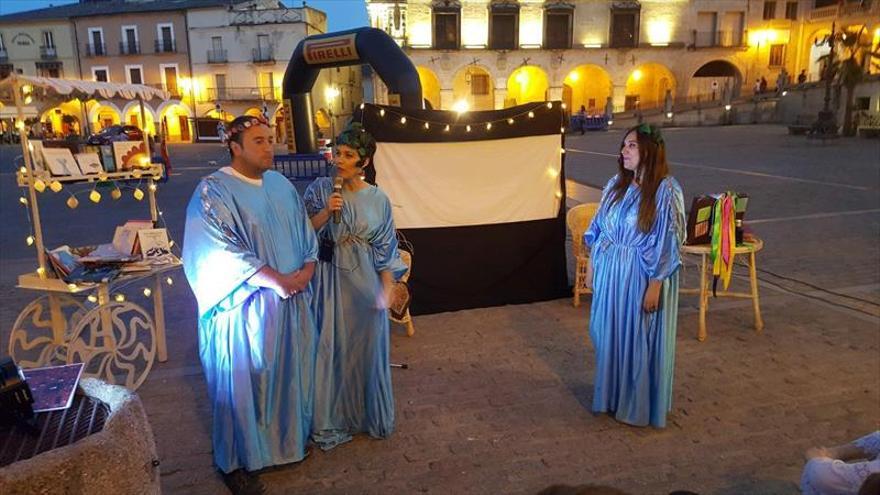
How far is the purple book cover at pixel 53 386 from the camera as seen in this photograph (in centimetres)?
194

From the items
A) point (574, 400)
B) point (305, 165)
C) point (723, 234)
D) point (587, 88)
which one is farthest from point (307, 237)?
point (587, 88)

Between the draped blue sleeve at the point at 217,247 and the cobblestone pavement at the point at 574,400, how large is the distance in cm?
113

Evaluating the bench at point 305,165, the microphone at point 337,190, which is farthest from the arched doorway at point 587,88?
the microphone at point 337,190

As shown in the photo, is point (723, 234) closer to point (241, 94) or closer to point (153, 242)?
point (153, 242)

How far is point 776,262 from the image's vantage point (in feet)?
24.2

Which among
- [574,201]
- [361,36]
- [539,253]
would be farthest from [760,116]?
[539,253]

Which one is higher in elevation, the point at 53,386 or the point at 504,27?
the point at 504,27

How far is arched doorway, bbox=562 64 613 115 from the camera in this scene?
44250 millimetres

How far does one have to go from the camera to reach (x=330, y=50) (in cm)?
1088

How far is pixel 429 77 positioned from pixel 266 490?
41.6 metres

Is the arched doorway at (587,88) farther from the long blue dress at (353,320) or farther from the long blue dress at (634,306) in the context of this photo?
the long blue dress at (353,320)

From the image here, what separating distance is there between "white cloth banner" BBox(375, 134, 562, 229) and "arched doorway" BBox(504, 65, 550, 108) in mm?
38110

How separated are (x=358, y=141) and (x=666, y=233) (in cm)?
182

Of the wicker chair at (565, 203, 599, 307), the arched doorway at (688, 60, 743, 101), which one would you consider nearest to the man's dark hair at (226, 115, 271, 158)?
the wicker chair at (565, 203, 599, 307)
